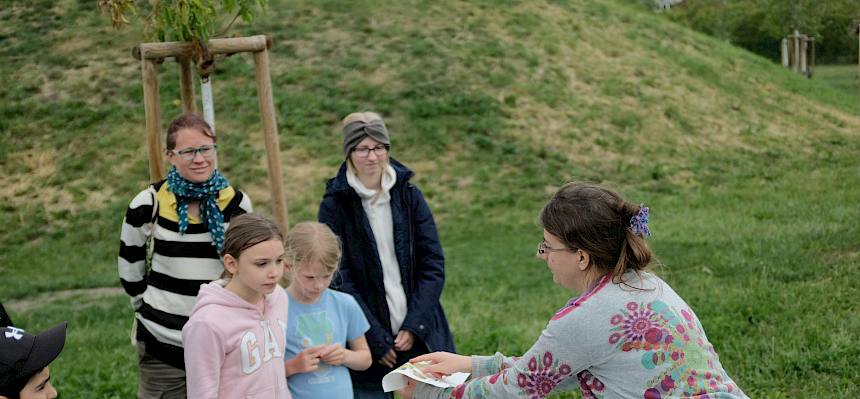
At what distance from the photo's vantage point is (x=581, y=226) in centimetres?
295

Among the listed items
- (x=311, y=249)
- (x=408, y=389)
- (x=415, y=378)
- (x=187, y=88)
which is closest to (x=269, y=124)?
(x=187, y=88)

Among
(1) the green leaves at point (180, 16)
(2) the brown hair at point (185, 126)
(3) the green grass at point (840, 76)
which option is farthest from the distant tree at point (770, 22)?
(2) the brown hair at point (185, 126)

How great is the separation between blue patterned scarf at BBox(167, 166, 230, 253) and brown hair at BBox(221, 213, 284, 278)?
1.33 feet

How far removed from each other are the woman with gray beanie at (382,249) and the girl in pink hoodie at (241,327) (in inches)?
28.8

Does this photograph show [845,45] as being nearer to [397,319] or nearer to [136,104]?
[136,104]

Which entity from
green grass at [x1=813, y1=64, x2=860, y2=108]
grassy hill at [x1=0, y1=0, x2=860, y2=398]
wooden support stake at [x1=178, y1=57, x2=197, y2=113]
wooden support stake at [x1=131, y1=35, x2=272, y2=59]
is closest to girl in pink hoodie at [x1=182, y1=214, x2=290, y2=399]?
wooden support stake at [x1=131, y1=35, x2=272, y2=59]

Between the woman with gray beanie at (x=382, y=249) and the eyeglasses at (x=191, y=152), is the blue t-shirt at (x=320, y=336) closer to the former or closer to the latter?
the woman with gray beanie at (x=382, y=249)

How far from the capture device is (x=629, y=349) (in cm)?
284

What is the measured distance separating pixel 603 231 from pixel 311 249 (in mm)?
1443

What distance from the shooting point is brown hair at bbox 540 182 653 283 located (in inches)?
116

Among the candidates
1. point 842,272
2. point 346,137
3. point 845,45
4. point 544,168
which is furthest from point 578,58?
point 845,45

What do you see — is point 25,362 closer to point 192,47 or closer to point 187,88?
point 192,47

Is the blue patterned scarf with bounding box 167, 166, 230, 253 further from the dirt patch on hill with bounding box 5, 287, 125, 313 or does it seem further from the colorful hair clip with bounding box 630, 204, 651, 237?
the dirt patch on hill with bounding box 5, 287, 125, 313

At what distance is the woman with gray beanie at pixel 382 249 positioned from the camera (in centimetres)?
451
